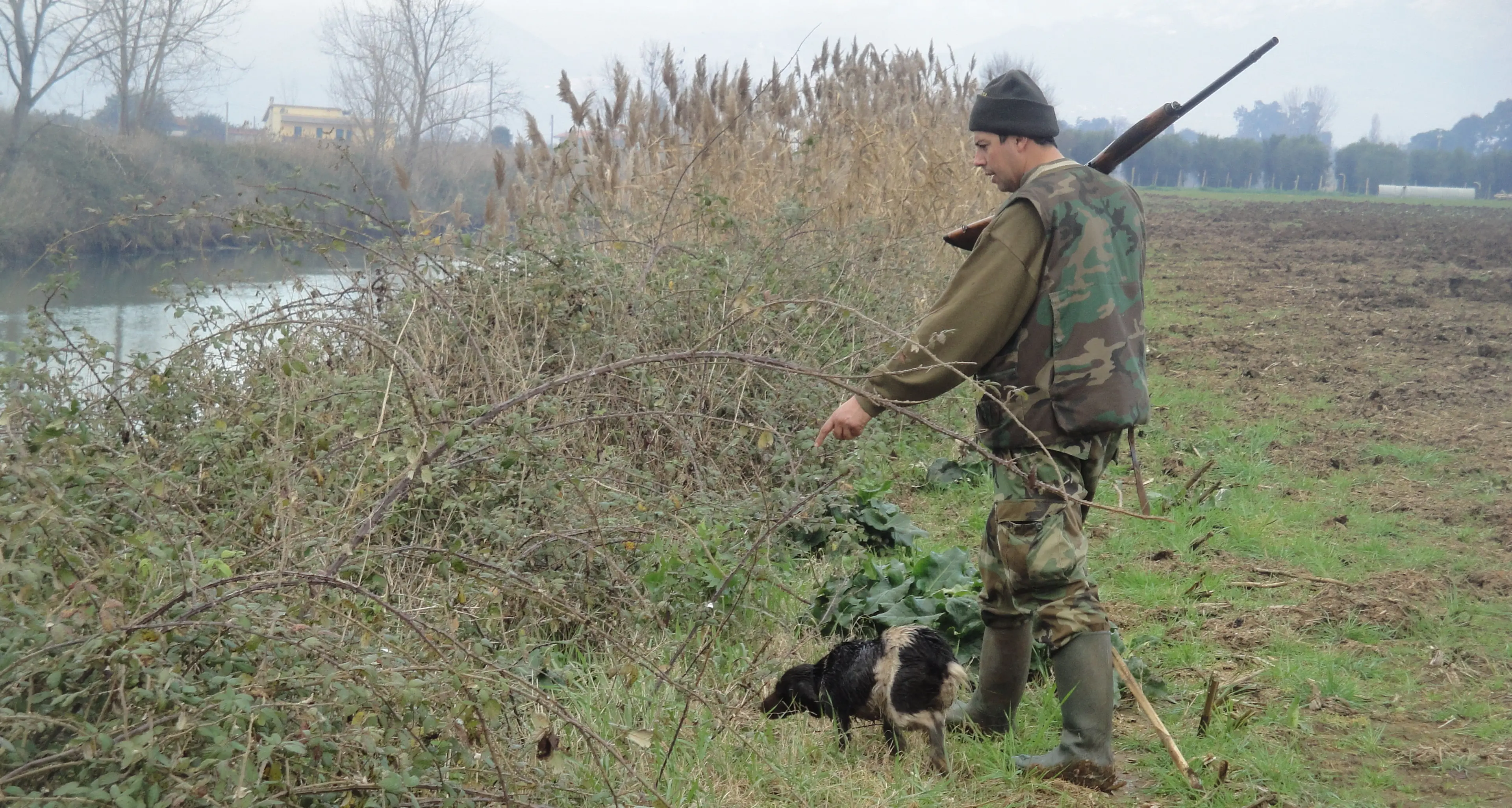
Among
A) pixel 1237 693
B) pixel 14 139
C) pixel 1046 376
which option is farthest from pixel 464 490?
pixel 14 139

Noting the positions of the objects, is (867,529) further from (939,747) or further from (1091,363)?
(1091,363)

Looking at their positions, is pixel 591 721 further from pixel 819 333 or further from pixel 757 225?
pixel 757 225

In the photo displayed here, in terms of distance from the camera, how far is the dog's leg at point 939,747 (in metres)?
3.55

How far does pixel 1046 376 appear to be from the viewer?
351 centimetres

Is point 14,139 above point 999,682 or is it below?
above

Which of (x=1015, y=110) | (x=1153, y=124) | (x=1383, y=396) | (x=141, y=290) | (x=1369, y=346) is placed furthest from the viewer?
(x=141, y=290)

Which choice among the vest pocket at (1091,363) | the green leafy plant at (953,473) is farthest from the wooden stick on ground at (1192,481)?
the vest pocket at (1091,363)

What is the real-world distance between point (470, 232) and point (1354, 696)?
5507mm

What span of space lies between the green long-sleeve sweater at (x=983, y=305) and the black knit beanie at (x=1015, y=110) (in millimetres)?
127

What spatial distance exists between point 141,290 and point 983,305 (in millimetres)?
13407

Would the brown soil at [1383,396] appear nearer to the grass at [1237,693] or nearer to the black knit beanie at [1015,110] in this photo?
the grass at [1237,693]

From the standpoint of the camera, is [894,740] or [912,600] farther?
[912,600]

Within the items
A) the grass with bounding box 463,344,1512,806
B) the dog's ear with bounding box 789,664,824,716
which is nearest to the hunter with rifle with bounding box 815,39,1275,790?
the grass with bounding box 463,344,1512,806

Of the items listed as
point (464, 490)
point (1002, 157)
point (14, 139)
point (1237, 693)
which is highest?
point (14, 139)
